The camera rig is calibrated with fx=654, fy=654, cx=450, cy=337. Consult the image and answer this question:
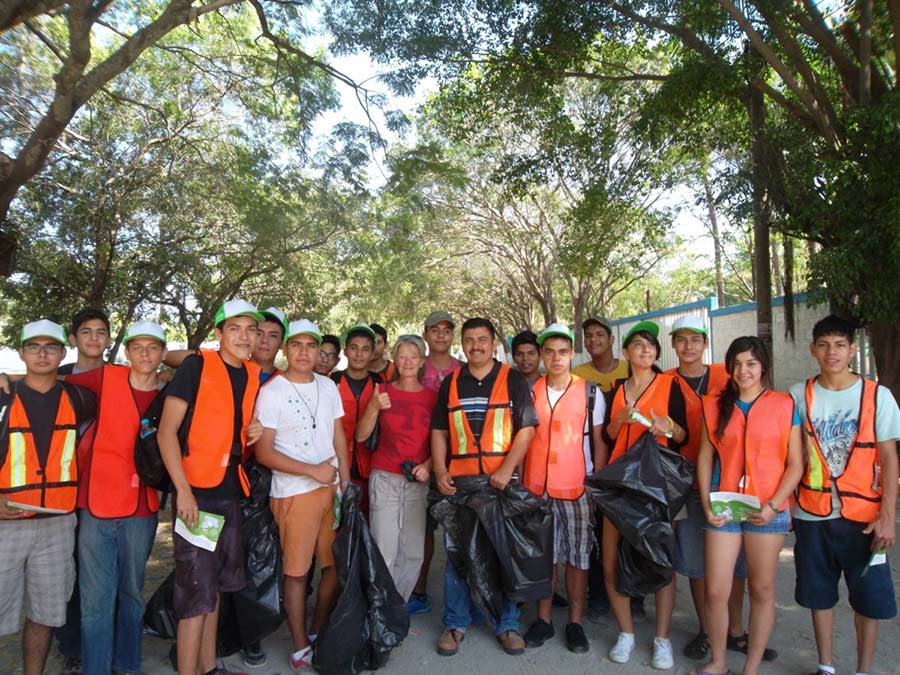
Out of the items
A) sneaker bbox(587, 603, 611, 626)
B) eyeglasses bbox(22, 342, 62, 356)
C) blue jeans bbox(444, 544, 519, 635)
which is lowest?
sneaker bbox(587, 603, 611, 626)

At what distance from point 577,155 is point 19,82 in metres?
7.32

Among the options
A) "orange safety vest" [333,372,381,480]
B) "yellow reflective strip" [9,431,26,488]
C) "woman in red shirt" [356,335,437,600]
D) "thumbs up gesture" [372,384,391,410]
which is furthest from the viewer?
"orange safety vest" [333,372,381,480]

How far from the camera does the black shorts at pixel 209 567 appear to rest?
9.86ft

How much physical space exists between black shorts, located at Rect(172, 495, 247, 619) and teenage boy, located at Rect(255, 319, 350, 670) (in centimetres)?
28

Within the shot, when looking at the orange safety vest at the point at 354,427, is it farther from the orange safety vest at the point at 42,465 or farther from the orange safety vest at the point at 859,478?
the orange safety vest at the point at 859,478

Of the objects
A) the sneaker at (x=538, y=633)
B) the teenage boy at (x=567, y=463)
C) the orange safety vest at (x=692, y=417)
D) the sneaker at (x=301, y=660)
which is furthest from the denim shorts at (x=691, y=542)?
the sneaker at (x=301, y=660)

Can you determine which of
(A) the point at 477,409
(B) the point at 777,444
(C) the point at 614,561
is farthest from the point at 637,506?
(A) the point at 477,409

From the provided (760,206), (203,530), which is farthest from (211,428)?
(760,206)

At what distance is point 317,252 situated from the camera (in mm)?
13953

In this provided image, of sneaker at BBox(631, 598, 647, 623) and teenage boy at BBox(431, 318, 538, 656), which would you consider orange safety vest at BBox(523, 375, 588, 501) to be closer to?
teenage boy at BBox(431, 318, 538, 656)

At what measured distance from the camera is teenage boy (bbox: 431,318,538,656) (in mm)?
3621

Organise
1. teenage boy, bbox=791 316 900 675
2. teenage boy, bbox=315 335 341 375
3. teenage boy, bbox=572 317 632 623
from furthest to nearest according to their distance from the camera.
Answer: teenage boy, bbox=315 335 341 375
teenage boy, bbox=572 317 632 623
teenage boy, bbox=791 316 900 675

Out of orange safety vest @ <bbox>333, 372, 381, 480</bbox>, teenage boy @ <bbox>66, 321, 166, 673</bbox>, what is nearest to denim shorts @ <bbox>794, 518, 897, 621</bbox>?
orange safety vest @ <bbox>333, 372, 381, 480</bbox>

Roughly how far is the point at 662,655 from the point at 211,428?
101 inches
